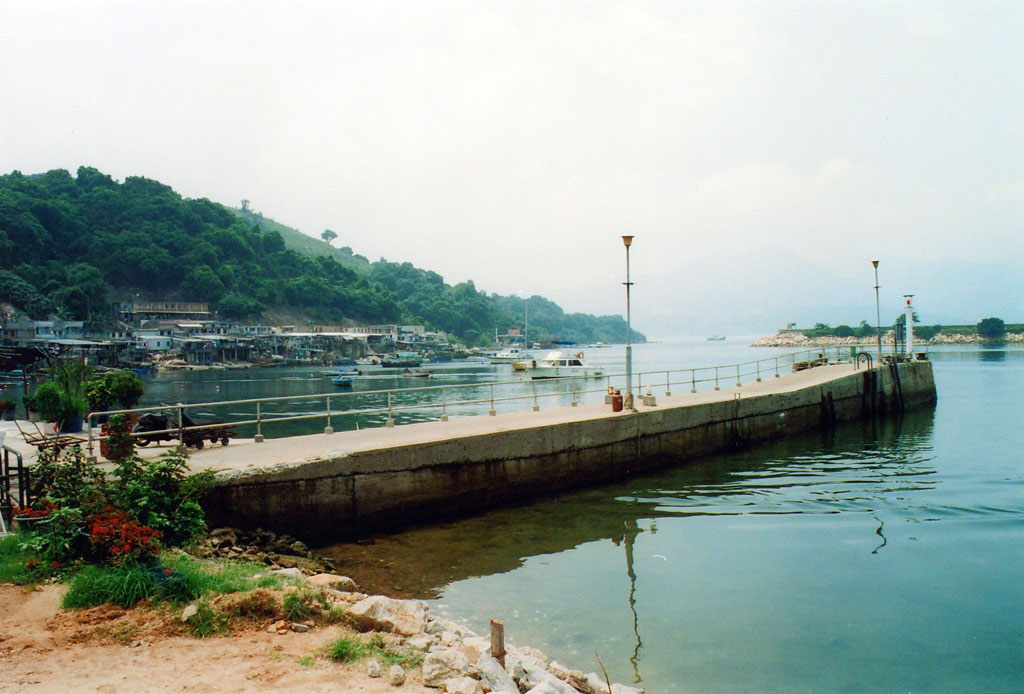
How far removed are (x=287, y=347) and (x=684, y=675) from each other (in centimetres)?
14006

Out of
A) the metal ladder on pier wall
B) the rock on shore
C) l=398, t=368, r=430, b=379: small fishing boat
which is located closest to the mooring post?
the rock on shore

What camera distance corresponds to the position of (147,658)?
21.0ft

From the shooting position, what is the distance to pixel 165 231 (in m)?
153

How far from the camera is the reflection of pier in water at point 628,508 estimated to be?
1225 centimetres

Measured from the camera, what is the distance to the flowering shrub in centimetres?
822

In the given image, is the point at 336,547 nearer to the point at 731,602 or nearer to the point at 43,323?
the point at 731,602

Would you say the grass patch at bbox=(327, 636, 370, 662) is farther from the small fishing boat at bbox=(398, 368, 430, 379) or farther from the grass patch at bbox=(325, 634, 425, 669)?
the small fishing boat at bbox=(398, 368, 430, 379)

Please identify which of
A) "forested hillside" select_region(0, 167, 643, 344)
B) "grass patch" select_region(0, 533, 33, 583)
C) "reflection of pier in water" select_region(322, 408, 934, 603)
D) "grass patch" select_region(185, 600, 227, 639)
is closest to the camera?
"grass patch" select_region(185, 600, 227, 639)

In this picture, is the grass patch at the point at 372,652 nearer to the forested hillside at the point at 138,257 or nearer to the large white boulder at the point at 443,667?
the large white boulder at the point at 443,667

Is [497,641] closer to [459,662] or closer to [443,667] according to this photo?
[459,662]

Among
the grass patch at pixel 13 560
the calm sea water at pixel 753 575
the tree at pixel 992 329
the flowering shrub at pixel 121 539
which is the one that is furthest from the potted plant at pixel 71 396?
the tree at pixel 992 329

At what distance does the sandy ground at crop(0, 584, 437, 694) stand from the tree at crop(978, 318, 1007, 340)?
620 feet

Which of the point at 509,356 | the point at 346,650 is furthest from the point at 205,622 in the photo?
the point at 509,356

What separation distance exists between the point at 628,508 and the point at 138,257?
5850 inches
